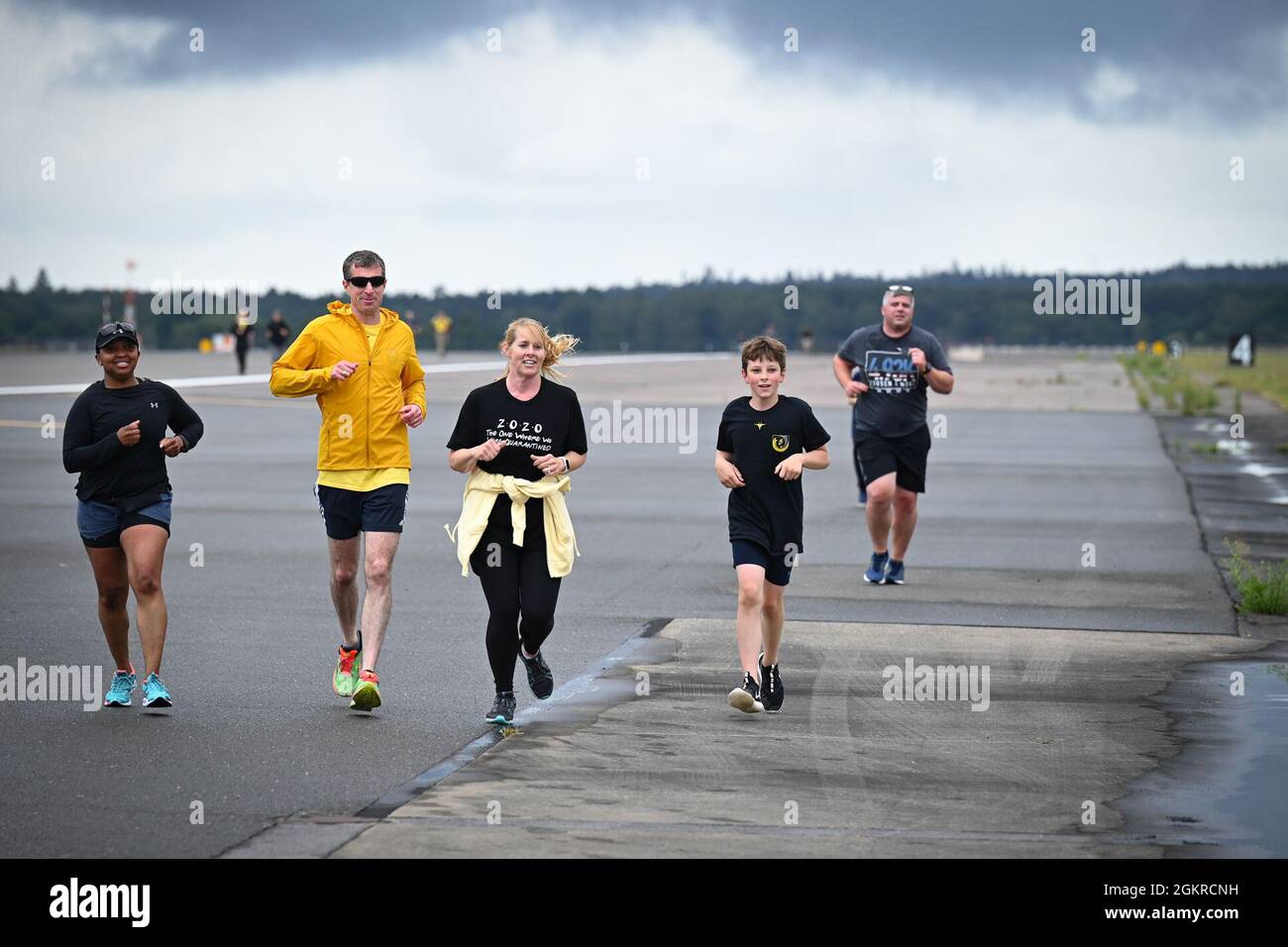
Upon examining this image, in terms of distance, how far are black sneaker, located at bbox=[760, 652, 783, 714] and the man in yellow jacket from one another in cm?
179

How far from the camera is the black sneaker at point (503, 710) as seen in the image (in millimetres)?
7879

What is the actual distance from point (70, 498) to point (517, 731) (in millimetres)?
12090

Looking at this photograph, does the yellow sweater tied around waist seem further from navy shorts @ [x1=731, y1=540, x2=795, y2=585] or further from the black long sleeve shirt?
the black long sleeve shirt

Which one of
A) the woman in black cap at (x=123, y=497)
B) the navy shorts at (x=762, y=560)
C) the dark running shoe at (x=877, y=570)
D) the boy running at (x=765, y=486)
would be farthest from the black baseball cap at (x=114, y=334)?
the dark running shoe at (x=877, y=570)

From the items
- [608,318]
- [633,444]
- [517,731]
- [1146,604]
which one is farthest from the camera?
[608,318]

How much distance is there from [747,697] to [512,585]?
1.18 meters

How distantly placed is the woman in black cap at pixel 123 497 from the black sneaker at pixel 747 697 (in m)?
2.64

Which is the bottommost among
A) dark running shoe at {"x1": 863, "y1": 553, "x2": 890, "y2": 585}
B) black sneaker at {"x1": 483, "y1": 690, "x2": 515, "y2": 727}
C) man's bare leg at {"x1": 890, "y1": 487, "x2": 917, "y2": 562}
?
dark running shoe at {"x1": 863, "y1": 553, "x2": 890, "y2": 585}

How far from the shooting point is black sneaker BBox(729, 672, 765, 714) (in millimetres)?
8062

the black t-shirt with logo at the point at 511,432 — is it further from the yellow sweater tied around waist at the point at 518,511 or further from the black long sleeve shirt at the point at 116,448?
the black long sleeve shirt at the point at 116,448

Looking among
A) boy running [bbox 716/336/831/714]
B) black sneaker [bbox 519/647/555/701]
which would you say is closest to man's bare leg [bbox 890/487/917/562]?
boy running [bbox 716/336/831/714]
